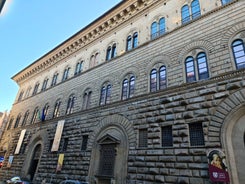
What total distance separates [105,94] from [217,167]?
9.17 meters

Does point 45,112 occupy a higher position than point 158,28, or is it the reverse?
point 158,28

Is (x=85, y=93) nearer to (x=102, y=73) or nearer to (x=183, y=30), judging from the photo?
(x=102, y=73)

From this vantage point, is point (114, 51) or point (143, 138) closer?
point (143, 138)

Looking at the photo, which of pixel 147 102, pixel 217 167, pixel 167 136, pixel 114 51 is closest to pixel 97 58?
pixel 114 51

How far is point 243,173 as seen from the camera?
6.95m

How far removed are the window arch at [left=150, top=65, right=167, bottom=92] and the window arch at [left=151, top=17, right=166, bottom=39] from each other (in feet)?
9.45

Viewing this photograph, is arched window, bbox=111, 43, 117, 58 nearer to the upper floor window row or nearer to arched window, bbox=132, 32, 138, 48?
arched window, bbox=132, 32, 138, 48

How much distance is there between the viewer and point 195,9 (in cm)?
1148

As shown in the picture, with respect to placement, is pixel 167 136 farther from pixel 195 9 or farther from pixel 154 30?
pixel 195 9

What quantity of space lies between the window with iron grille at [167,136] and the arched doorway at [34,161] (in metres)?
13.2

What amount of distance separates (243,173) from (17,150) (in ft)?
68.9

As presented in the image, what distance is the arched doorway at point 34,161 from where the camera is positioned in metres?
17.3

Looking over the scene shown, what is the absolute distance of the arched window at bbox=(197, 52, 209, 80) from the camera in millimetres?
9445

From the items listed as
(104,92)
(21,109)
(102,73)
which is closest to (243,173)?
(104,92)
